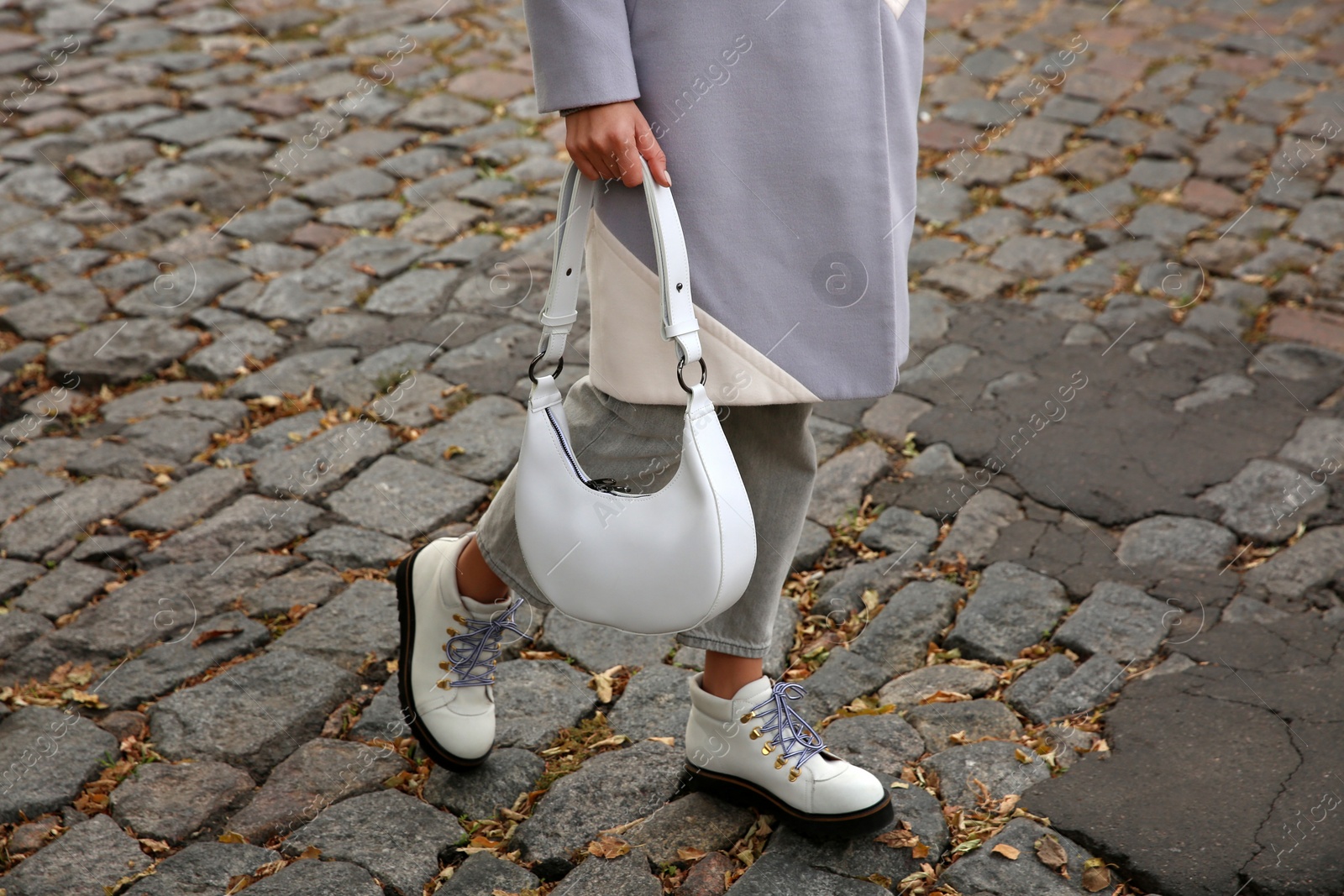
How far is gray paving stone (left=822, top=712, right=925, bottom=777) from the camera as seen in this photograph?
225 centimetres

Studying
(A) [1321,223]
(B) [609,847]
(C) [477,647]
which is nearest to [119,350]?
(C) [477,647]

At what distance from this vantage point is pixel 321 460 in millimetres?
3201

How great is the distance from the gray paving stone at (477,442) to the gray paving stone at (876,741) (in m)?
1.22

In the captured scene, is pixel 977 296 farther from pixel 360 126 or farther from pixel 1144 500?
pixel 360 126

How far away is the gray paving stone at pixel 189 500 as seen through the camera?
9.77 ft

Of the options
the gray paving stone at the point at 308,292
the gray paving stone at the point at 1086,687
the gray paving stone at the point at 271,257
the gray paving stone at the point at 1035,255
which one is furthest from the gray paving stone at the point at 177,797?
the gray paving stone at the point at 1035,255

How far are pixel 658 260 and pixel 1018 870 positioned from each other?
1.20 m

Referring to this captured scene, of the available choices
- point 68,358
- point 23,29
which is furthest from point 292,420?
point 23,29

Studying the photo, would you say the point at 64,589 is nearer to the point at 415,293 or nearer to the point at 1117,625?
the point at 415,293

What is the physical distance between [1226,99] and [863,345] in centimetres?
447

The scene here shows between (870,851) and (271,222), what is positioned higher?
(271,222)

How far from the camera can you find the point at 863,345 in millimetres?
1755

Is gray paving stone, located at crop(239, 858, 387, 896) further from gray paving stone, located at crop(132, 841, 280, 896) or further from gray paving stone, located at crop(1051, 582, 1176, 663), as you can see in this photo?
gray paving stone, located at crop(1051, 582, 1176, 663)

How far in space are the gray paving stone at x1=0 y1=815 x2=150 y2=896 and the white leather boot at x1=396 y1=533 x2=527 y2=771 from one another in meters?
0.53
